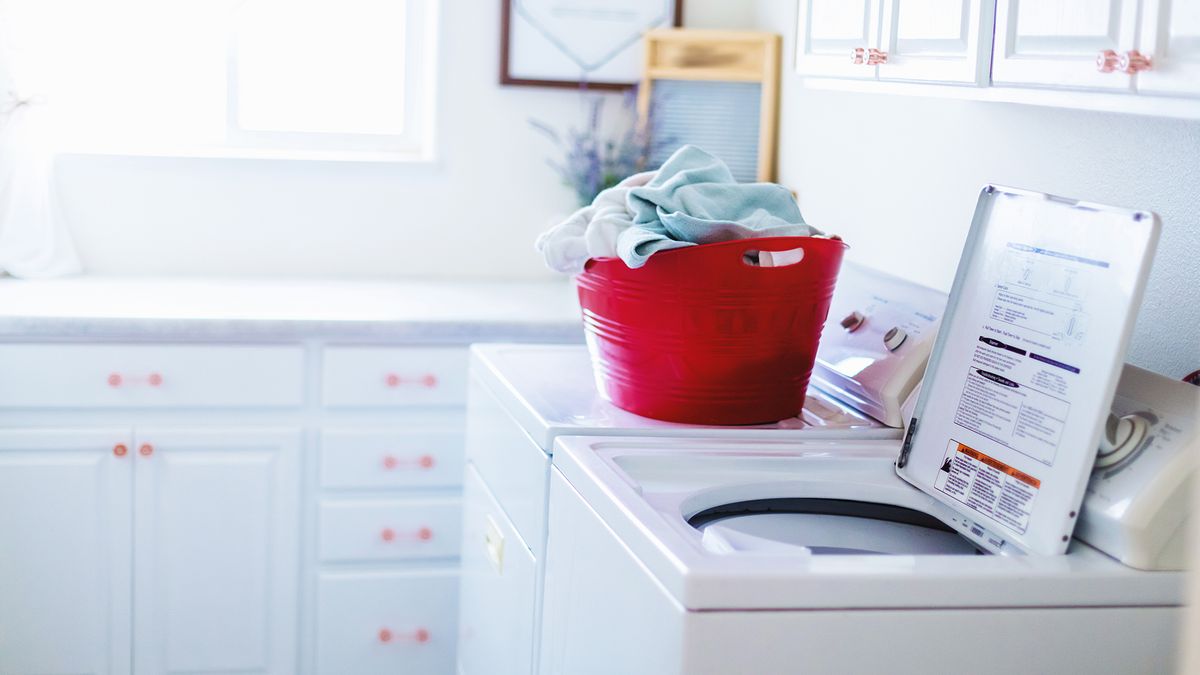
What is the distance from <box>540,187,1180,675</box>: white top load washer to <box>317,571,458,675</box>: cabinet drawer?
1174 mm

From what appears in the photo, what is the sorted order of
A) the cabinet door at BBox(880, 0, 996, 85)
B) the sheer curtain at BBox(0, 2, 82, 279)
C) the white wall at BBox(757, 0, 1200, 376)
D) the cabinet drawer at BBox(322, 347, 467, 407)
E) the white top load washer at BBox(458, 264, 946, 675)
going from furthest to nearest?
the sheer curtain at BBox(0, 2, 82, 279), the cabinet drawer at BBox(322, 347, 467, 407), the white top load washer at BBox(458, 264, 946, 675), the white wall at BBox(757, 0, 1200, 376), the cabinet door at BBox(880, 0, 996, 85)

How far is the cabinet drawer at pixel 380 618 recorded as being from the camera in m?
2.73

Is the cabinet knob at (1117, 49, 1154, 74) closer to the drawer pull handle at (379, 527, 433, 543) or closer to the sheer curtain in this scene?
the drawer pull handle at (379, 527, 433, 543)

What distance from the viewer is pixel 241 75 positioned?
3238 mm

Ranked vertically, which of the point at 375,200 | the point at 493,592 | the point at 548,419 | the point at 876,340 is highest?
the point at 375,200

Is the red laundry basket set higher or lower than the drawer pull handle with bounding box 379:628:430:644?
higher

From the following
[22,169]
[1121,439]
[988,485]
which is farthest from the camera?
[22,169]

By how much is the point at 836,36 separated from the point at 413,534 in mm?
1368

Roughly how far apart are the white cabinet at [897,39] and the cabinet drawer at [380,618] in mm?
1341

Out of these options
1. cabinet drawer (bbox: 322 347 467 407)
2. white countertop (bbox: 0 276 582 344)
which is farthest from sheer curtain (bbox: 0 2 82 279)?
cabinet drawer (bbox: 322 347 467 407)

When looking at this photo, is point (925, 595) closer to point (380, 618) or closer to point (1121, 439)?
point (1121, 439)

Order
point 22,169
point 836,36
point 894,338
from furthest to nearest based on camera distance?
point 22,169 → point 836,36 → point 894,338

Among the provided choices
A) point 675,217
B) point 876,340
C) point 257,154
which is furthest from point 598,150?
point 675,217

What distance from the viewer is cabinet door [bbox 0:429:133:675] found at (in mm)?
2566
